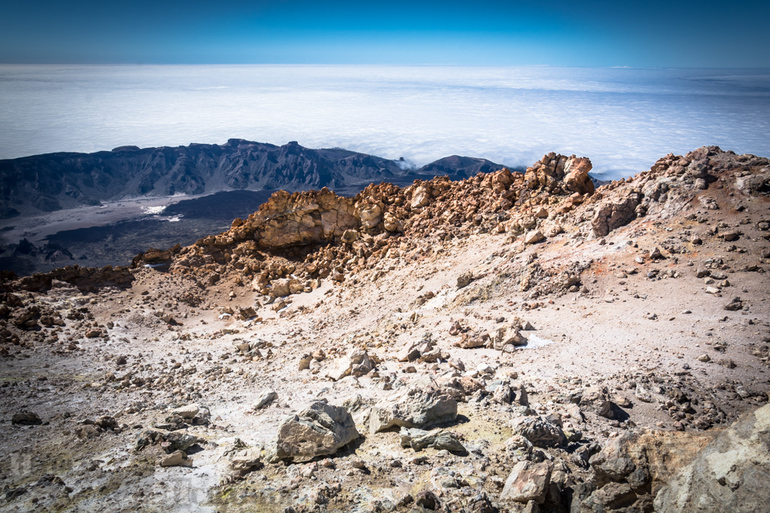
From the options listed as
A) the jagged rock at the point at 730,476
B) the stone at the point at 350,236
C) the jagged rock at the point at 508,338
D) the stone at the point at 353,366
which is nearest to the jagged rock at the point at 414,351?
the stone at the point at 353,366

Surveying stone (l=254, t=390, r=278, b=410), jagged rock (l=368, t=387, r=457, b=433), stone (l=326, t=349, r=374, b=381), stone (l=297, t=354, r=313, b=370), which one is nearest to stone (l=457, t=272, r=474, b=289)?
stone (l=326, t=349, r=374, b=381)

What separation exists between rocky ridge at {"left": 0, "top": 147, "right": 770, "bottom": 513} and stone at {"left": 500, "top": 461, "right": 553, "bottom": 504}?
0.03 metres

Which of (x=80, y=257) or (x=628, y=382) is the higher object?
(x=628, y=382)

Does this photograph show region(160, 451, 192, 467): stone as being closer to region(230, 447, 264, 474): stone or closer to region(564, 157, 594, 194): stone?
region(230, 447, 264, 474): stone

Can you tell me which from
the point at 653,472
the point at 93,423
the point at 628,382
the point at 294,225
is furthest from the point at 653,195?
the point at 294,225

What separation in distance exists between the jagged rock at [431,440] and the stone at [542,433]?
0.96m

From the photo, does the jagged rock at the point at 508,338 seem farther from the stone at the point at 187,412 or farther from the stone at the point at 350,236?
the stone at the point at 350,236

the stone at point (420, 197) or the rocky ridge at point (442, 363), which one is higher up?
the stone at point (420, 197)

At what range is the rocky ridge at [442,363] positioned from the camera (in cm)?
554

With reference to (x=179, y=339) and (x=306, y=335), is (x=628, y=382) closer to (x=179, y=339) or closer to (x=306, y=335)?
(x=306, y=335)

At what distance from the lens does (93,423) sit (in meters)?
9.02

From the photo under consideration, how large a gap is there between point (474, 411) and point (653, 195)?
11695 millimetres

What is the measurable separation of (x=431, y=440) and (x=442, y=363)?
4140 mm

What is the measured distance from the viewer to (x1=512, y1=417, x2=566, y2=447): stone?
20.4ft
